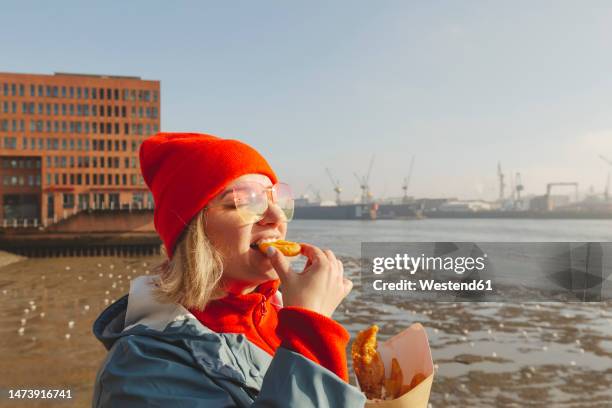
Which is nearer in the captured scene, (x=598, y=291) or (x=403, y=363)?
(x=403, y=363)

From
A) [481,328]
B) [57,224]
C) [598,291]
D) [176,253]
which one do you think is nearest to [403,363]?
[176,253]

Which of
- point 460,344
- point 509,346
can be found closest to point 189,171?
point 460,344

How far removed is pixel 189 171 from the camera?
2303mm

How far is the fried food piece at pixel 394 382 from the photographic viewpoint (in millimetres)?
2460

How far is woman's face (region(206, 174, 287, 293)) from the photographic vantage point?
2.27 m

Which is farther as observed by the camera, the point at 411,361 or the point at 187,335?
the point at 411,361

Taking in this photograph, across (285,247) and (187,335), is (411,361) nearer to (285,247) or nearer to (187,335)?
(285,247)

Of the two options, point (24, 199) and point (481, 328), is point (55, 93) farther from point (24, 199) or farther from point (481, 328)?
point (481, 328)

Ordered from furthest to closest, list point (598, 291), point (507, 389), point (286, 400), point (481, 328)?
point (598, 291) → point (481, 328) → point (507, 389) → point (286, 400)

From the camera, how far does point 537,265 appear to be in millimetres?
35375

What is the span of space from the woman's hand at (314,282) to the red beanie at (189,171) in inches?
16.6

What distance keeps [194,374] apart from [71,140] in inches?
3798

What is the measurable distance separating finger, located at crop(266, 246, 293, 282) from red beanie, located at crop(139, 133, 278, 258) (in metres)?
0.38

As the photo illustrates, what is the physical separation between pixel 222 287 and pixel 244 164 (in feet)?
1.90
